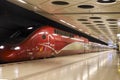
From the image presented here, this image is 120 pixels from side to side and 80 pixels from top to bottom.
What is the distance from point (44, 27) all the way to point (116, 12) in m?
5.45

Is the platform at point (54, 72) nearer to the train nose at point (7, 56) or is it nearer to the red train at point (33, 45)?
the train nose at point (7, 56)

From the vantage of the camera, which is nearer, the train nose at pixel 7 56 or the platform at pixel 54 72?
the platform at pixel 54 72

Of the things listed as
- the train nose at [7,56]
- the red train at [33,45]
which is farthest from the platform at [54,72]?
the red train at [33,45]

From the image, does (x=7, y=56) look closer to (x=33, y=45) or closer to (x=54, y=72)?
(x=33, y=45)

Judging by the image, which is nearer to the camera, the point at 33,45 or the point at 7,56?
the point at 7,56

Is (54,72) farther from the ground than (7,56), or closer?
closer

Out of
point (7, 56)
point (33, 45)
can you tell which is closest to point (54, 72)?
point (7, 56)

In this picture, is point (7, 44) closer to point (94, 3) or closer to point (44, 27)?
point (44, 27)

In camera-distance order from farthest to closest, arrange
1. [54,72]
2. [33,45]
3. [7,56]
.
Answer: [33,45]
[7,56]
[54,72]

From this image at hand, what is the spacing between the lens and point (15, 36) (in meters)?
15.5

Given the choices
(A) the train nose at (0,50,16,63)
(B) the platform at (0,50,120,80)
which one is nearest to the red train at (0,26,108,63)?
(A) the train nose at (0,50,16,63)

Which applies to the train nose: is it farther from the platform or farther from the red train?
the platform

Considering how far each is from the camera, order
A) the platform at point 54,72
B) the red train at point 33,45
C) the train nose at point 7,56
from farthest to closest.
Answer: the red train at point 33,45
the train nose at point 7,56
the platform at point 54,72

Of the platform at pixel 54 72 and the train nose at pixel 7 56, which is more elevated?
the train nose at pixel 7 56
